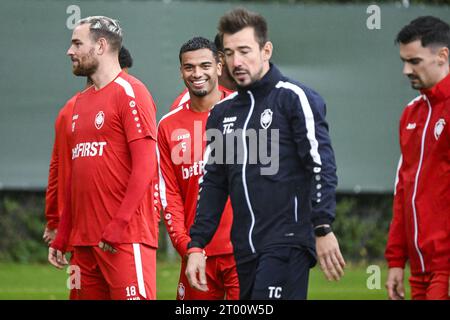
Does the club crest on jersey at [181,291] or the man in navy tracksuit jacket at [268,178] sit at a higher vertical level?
the man in navy tracksuit jacket at [268,178]

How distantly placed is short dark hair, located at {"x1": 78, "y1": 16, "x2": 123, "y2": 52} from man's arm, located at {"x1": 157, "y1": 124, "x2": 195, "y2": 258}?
2.69 ft

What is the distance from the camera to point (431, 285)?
6152 millimetres

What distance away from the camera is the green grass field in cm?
1177

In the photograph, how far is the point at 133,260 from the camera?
712 cm

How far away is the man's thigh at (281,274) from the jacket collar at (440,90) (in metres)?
1.30

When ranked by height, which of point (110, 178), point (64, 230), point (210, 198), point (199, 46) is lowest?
point (64, 230)

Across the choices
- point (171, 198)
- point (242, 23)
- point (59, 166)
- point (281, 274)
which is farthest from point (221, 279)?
point (242, 23)

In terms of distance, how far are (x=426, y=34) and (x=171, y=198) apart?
2417mm

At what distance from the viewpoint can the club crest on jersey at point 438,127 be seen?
621 centimetres

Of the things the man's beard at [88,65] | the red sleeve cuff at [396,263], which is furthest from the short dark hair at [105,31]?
the red sleeve cuff at [396,263]

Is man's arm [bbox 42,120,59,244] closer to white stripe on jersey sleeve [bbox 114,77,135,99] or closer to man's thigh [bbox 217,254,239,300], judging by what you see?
white stripe on jersey sleeve [bbox 114,77,135,99]

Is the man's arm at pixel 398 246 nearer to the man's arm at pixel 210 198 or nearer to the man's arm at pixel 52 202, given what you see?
the man's arm at pixel 210 198

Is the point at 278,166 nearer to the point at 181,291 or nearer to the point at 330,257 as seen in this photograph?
the point at 330,257

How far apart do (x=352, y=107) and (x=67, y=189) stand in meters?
→ 8.36
